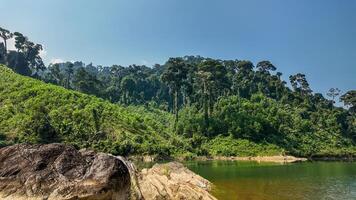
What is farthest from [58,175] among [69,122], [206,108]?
[206,108]

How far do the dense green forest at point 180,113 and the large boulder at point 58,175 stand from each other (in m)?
74.1

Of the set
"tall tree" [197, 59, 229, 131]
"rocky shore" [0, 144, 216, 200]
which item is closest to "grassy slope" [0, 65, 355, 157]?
"tall tree" [197, 59, 229, 131]

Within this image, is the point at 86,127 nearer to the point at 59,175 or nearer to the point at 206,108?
the point at 206,108

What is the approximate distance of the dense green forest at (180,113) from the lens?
99.9 metres

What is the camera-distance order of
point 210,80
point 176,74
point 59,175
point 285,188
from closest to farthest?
1. point 59,175
2. point 285,188
3. point 176,74
4. point 210,80

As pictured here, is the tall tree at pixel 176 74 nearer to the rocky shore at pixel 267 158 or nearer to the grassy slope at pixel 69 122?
the grassy slope at pixel 69 122

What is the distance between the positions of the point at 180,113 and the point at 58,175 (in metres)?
130

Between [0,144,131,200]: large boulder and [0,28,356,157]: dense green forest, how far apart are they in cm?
7407

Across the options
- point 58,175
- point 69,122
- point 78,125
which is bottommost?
point 58,175

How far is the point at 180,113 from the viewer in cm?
14788

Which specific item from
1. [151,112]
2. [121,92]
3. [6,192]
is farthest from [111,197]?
[121,92]

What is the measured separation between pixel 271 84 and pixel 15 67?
102404 mm

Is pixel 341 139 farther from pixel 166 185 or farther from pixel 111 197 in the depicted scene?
pixel 111 197

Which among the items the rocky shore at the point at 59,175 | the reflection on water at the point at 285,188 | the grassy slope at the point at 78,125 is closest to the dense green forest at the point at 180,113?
the grassy slope at the point at 78,125
